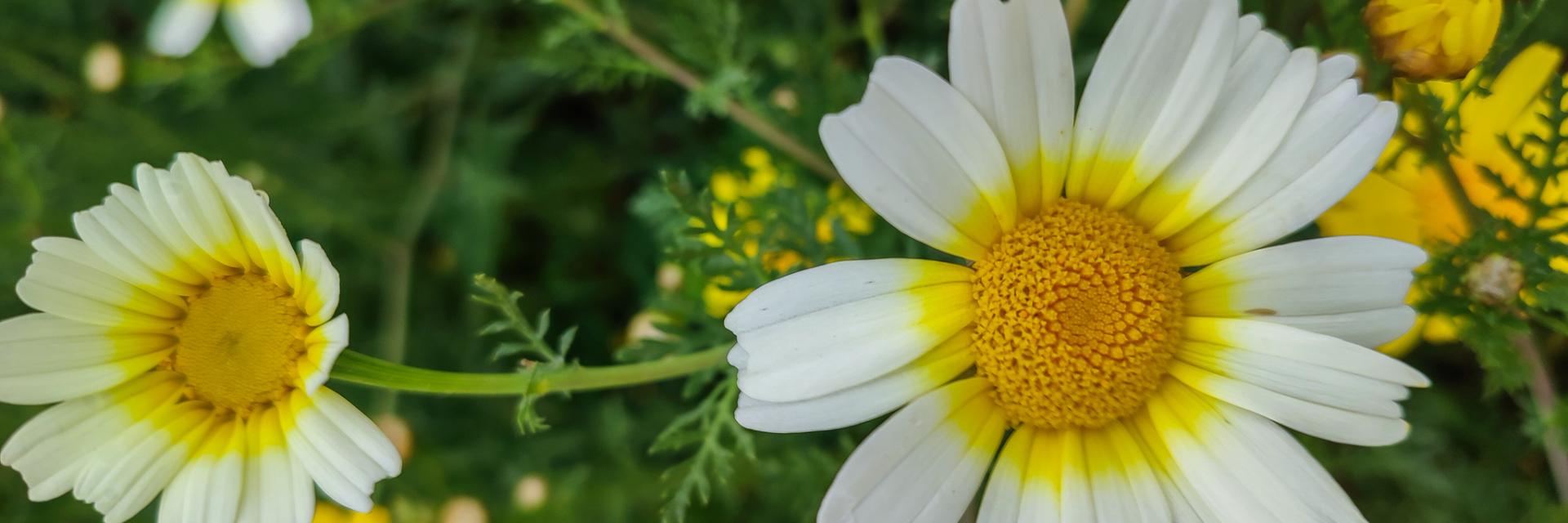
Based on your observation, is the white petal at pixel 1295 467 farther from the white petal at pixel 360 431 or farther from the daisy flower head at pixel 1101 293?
the white petal at pixel 360 431

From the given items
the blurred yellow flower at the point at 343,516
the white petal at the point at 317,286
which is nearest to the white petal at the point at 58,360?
the white petal at the point at 317,286

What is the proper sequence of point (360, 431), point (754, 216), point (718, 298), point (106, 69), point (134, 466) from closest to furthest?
point (360, 431)
point (134, 466)
point (754, 216)
point (718, 298)
point (106, 69)

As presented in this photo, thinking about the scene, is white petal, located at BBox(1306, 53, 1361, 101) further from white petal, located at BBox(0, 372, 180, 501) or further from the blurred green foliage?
white petal, located at BBox(0, 372, 180, 501)

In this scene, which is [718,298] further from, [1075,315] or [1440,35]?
[1440,35]

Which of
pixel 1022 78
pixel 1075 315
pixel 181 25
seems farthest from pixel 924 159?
pixel 181 25

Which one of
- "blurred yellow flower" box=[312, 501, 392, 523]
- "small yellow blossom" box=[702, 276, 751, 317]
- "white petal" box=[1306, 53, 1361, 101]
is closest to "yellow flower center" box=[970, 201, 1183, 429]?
"white petal" box=[1306, 53, 1361, 101]
